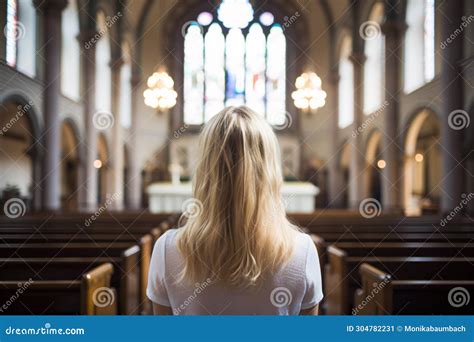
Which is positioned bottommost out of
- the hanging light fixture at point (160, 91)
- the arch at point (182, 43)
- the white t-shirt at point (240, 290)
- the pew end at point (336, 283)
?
the pew end at point (336, 283)

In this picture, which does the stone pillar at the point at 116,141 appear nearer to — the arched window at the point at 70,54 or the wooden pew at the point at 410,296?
the arched window at the point at 70,54

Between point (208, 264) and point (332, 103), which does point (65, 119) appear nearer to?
point (332, 103)

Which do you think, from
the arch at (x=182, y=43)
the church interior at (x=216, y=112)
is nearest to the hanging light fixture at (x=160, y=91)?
the church interior at (x=216, y=112)

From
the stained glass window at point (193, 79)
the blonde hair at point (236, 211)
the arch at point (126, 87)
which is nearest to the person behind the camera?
the blonde hair at point (236, 211)

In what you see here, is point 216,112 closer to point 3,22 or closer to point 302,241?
point 302,241

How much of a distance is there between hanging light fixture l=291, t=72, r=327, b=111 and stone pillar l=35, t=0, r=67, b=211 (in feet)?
17.8

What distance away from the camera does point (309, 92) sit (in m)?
11.4

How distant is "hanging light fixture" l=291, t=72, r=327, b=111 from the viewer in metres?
11.4

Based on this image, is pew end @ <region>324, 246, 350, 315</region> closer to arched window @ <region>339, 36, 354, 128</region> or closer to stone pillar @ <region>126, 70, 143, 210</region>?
arched window @ <region>339, 36, 354, 128</region>

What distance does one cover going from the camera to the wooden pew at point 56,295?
8.47 feet

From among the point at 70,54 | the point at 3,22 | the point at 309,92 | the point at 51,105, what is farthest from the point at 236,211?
the point at 70,54

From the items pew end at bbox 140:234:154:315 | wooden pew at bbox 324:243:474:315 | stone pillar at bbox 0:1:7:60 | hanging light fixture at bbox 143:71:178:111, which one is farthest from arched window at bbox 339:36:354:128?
stone pillar at bbox 0:1:7:60

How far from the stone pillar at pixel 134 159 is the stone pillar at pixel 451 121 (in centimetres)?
1518
